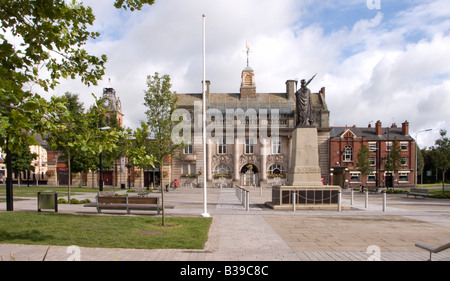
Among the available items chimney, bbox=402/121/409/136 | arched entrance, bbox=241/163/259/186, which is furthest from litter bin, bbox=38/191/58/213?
chimney, bbox=402/121/409/136

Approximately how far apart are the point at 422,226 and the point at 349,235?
4114 millimetres

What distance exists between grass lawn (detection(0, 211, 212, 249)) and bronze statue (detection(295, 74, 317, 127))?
9.59 meters

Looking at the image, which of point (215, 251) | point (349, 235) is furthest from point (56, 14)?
point (349, 235)

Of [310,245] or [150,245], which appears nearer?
[150,245]

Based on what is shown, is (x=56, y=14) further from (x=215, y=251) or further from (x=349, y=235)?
(x=349, y=235)

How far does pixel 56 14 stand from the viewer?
7.03 meters

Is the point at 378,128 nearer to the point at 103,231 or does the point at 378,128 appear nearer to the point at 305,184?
the point at 305,184

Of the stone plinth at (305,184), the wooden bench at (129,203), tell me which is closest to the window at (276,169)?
the stone plinth at (305,184)

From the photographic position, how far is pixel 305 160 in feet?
63.5

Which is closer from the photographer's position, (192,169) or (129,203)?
(129,203)

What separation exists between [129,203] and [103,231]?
15.7 ft

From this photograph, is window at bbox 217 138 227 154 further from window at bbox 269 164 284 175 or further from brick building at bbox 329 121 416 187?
brick building at bbox 329 121 416 187

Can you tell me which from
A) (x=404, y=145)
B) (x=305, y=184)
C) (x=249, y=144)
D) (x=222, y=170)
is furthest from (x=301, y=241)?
(x=404, y=145)

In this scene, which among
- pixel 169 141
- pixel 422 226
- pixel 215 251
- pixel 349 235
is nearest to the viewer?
pixel 215 251
